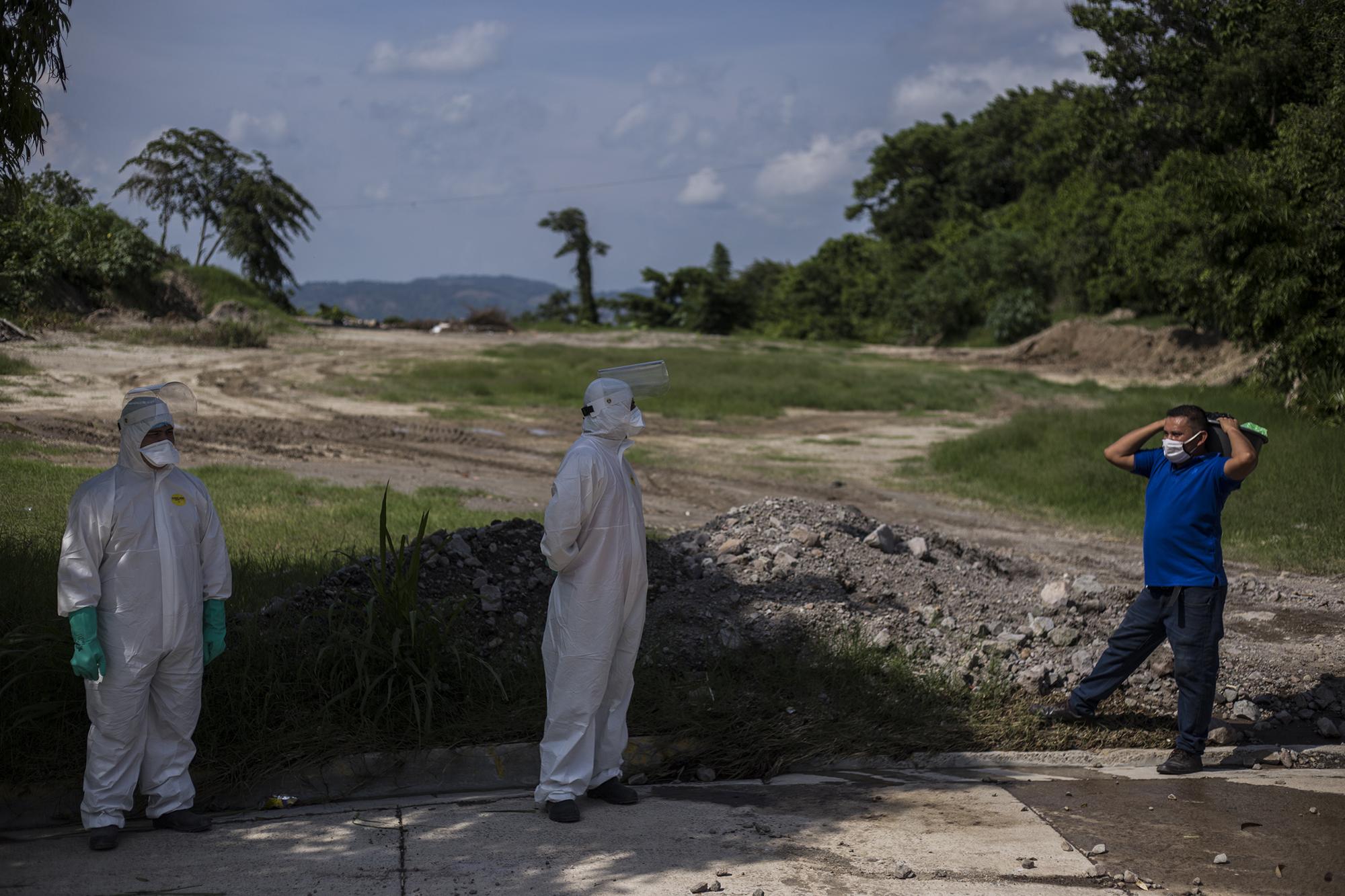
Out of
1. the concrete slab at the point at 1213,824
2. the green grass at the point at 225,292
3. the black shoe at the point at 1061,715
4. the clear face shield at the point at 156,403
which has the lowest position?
the concrete slab at the point at 1213,824

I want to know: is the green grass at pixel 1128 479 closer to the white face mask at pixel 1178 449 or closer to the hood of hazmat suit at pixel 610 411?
the white face mask at pixel 1178 449

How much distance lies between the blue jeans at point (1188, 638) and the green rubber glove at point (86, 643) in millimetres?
4880

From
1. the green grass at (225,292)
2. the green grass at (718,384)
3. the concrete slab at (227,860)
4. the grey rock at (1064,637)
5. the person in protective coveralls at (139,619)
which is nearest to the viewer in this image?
the concrete slab at (227,860)

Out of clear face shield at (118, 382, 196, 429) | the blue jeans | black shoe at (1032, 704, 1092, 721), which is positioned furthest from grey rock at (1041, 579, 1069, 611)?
clear face shield at (118, 382, 196, 429)

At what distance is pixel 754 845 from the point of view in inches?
186

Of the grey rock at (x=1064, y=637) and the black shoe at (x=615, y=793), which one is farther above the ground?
the grey rock at (x=1064, y=637)

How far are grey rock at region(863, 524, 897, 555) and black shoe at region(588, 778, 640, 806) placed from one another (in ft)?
12.9

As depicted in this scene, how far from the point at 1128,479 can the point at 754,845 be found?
10.9 metres

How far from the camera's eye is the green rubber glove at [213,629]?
16.4 ft

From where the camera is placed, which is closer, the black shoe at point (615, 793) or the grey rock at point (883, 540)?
the black shoe at point (615, 793)

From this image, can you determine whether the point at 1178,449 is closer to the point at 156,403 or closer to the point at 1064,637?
the point at 1064,637

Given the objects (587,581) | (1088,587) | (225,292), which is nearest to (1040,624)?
(1088,587)

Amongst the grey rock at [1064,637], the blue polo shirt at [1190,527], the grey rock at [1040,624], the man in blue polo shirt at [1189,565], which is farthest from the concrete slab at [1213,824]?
the grey rock at [1040,624]

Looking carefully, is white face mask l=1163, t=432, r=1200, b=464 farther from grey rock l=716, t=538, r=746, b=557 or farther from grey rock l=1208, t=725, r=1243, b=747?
grey rock l=716, t=538, r=746, b=557
